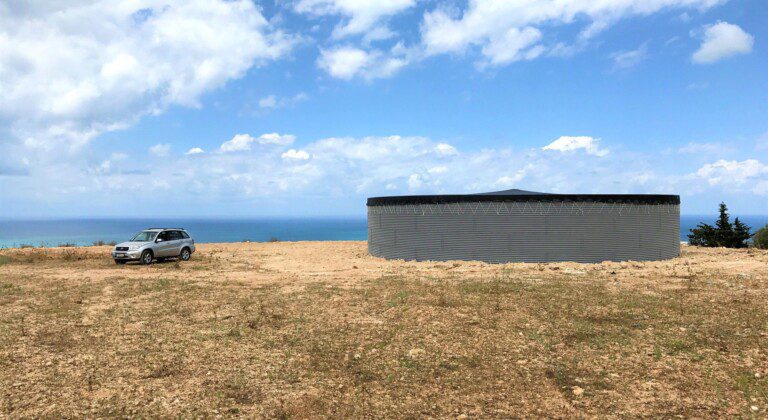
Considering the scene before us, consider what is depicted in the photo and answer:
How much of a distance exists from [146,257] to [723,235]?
53.7m

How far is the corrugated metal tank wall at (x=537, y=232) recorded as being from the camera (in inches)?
1025

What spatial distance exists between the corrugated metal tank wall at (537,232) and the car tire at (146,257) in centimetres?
1408

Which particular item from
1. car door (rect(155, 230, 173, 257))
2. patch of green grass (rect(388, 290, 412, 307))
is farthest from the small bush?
car door (rect(155, 230, 173, 257))

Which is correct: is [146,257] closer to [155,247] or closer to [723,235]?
[155,247]

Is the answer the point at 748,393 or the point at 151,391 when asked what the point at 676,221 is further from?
the point at 151,391

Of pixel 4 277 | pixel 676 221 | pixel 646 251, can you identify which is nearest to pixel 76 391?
pixel 4 277

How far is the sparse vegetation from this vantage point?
50.6 metres

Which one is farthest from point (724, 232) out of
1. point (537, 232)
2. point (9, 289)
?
point (9, 289)

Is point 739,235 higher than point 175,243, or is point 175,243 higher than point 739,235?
point 739,235

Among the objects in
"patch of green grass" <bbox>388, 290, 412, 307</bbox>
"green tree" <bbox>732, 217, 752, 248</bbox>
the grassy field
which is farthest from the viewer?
"green tree" <bbox>732, 217, 752, 248</bbox>

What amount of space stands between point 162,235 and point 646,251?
26.6 metres

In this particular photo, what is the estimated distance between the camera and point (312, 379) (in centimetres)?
857

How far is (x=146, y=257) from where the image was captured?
2581 centimetres

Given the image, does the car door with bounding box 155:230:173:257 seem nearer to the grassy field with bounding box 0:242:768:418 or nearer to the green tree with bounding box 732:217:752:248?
the grassy field with bounding box 0:242:768:418
